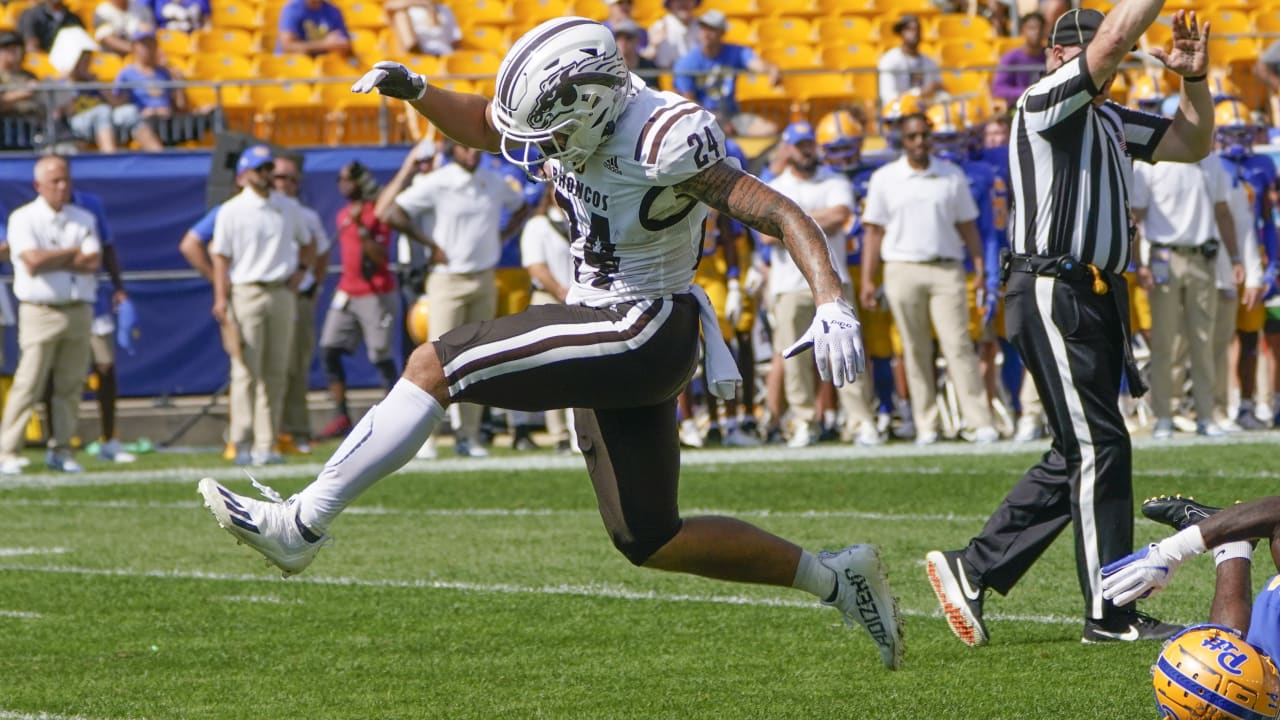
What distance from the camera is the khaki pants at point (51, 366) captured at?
1175cm

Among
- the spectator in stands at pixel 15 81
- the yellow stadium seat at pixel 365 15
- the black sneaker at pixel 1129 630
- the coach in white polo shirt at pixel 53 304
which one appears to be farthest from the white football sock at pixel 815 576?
the yellow stadium seat at pixel 365 15

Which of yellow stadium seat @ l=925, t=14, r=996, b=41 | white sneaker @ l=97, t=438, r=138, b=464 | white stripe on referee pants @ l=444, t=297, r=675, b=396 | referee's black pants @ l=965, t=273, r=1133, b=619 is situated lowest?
white sneaker @ l=97, t=438, r=138, b=464

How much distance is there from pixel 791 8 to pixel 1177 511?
13469 millimetres

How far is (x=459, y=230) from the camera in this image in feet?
39.7

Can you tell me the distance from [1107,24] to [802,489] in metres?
4.73

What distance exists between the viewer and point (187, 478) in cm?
1127

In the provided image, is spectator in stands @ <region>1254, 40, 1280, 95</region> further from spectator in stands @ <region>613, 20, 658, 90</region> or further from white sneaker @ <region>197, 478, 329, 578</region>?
white sneaker @ <region>197, 478, 329, 578</region>

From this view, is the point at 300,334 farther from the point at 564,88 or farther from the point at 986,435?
the point at 564,88

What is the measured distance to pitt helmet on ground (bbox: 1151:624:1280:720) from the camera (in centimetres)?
382

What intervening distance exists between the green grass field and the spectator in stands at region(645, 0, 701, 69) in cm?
569

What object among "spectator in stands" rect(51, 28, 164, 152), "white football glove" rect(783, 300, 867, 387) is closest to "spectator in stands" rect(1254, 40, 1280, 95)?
"spectator in stands" rect(51, 28, 164, 152)

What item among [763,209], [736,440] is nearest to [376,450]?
[763,209]

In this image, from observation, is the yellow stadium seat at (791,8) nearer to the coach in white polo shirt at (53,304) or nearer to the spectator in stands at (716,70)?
the spectator in stands at (716,70)

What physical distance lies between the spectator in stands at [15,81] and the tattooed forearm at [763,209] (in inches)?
409
